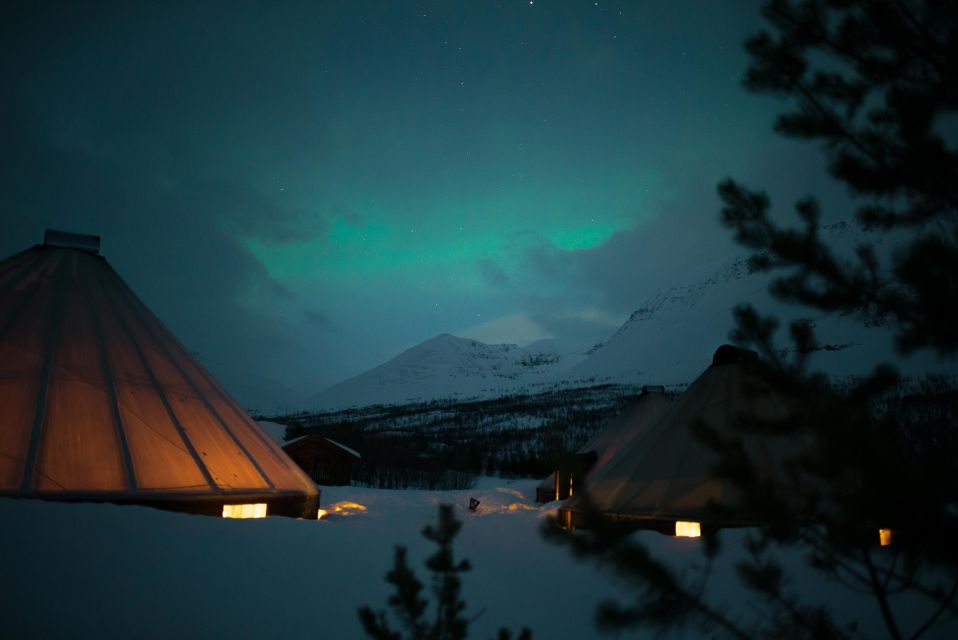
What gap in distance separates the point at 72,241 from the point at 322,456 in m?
13.0

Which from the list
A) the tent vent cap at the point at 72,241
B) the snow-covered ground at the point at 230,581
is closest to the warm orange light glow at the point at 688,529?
the snow-covered ground at the point at 230,581

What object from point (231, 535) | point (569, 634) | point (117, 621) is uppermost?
point (231, 535)

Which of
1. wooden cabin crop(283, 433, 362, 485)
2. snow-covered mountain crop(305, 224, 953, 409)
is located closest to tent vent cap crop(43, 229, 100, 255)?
wooden cabin crop(283, 433, 362, 485)

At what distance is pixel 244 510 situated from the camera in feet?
19.4

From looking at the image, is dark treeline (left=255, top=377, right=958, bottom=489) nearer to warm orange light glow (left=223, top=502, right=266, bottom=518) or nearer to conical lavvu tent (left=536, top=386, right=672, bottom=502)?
conical lavvu tent (left=536, top=386, right=672, bottom=502)

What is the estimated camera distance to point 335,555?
5.17 m

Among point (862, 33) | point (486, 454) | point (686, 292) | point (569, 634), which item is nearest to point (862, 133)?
point (862, 33)

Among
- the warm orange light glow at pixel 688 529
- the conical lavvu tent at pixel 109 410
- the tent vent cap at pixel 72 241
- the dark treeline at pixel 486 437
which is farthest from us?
the tent vent cap at pixel 72 241

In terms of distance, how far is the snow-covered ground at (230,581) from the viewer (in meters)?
3.54

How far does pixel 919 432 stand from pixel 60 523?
545 centimetres

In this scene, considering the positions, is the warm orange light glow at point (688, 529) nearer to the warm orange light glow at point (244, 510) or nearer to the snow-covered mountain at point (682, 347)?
the warm orange light glow at point (244, 510)

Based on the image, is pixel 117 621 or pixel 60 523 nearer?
pixel 117 621

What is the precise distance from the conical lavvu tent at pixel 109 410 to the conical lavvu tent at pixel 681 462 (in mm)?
3949

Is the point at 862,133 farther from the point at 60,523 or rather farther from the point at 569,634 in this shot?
the point at 60,523
